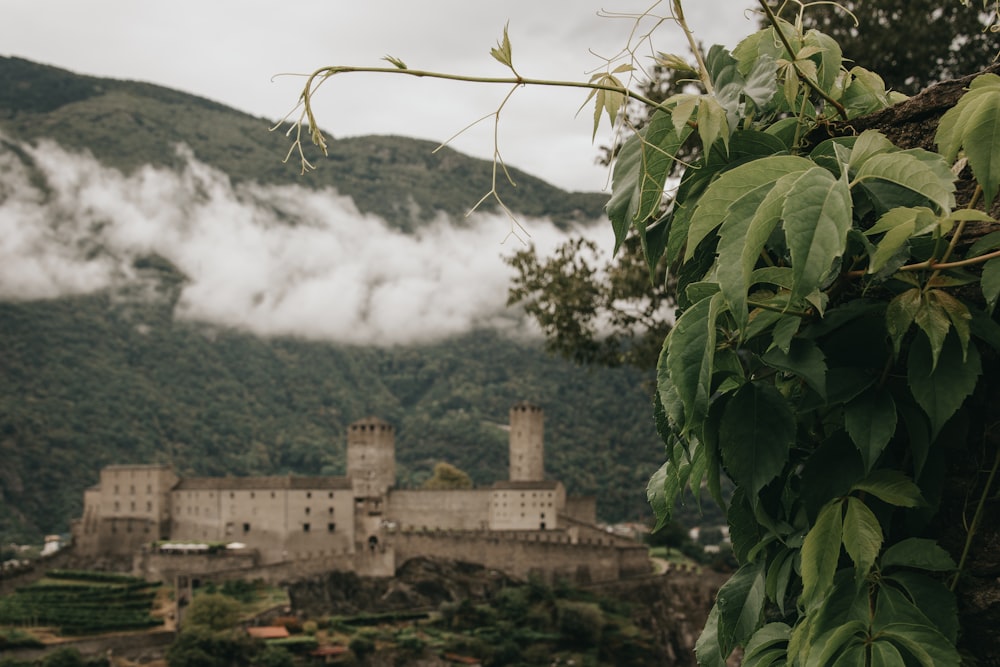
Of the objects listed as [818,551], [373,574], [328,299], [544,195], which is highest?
[544,195]

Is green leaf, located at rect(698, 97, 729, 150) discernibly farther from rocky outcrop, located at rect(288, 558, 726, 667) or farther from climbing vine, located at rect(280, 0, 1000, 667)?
rocky outcrop, located at rect(288, 558, 726, 667)

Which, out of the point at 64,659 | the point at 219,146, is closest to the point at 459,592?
the point at 64,659

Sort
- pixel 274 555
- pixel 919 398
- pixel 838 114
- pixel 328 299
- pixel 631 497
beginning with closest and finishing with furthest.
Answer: pixel 919 398
pixel 838 114
pixel 274 555
pixel 631 497
pixel 328 299

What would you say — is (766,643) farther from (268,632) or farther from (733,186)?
(268,632)

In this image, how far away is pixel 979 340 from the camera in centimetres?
149

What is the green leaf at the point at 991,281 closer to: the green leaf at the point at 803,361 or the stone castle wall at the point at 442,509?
the green leaf at the point at 803,361

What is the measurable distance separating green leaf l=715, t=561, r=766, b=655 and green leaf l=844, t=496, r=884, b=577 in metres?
0.31

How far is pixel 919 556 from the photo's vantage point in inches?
57.9

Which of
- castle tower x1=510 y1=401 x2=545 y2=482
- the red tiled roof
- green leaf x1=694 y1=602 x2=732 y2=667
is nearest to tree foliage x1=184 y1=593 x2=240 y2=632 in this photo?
the red tiled roof

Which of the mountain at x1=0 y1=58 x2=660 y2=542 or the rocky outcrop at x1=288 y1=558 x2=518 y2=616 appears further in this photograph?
the mountain at x1=0 y1=58 x2=660 y2=542

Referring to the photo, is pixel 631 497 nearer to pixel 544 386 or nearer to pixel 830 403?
pixel 544 386

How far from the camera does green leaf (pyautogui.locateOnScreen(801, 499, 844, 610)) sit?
146 cm

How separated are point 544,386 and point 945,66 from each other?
8800 cm

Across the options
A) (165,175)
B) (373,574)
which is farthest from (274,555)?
(165,175)
